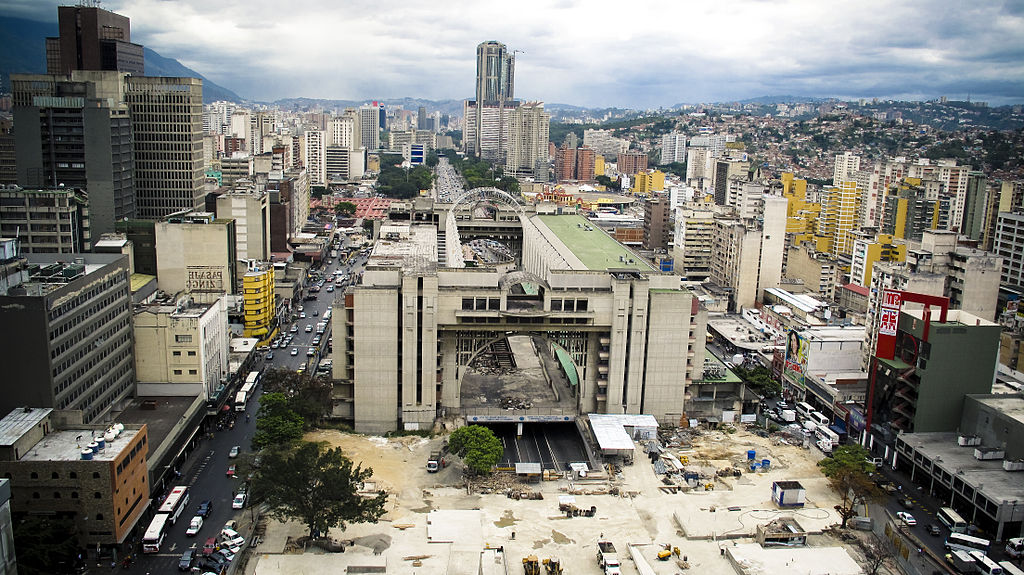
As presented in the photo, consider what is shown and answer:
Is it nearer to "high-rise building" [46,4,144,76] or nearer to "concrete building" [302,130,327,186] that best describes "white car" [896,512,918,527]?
"high-rise building" [46,4,144,76]

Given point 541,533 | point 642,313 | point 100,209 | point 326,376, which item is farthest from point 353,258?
point 541,533

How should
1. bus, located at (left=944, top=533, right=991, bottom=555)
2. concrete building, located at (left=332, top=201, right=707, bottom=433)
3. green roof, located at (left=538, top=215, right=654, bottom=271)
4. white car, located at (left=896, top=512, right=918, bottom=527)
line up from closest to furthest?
bus, located at (left=944, top=533, right=991, bottom=555), white car, located at (left=896, top=512, right=918, bottom=527), concrete building, located at (left=332, top=201, right=707, bottom=433), green roof, located at (left=538, top=215, right=654, bottom=271)

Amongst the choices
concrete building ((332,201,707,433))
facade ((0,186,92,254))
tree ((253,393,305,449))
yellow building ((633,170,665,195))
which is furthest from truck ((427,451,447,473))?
yellow building ((633,170,665,195))

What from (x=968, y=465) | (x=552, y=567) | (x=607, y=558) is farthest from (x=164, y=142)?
(x=968, y=465)

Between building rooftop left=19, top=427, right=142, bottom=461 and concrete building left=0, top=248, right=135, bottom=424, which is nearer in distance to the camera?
building rooftop left=19, top=427, right=142, bottom=461

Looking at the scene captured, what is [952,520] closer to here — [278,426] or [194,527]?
Answer: [278,426]

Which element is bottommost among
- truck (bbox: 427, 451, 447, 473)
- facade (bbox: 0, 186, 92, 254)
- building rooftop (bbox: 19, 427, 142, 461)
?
truck (bbox: 427, 451, 447, 473)
